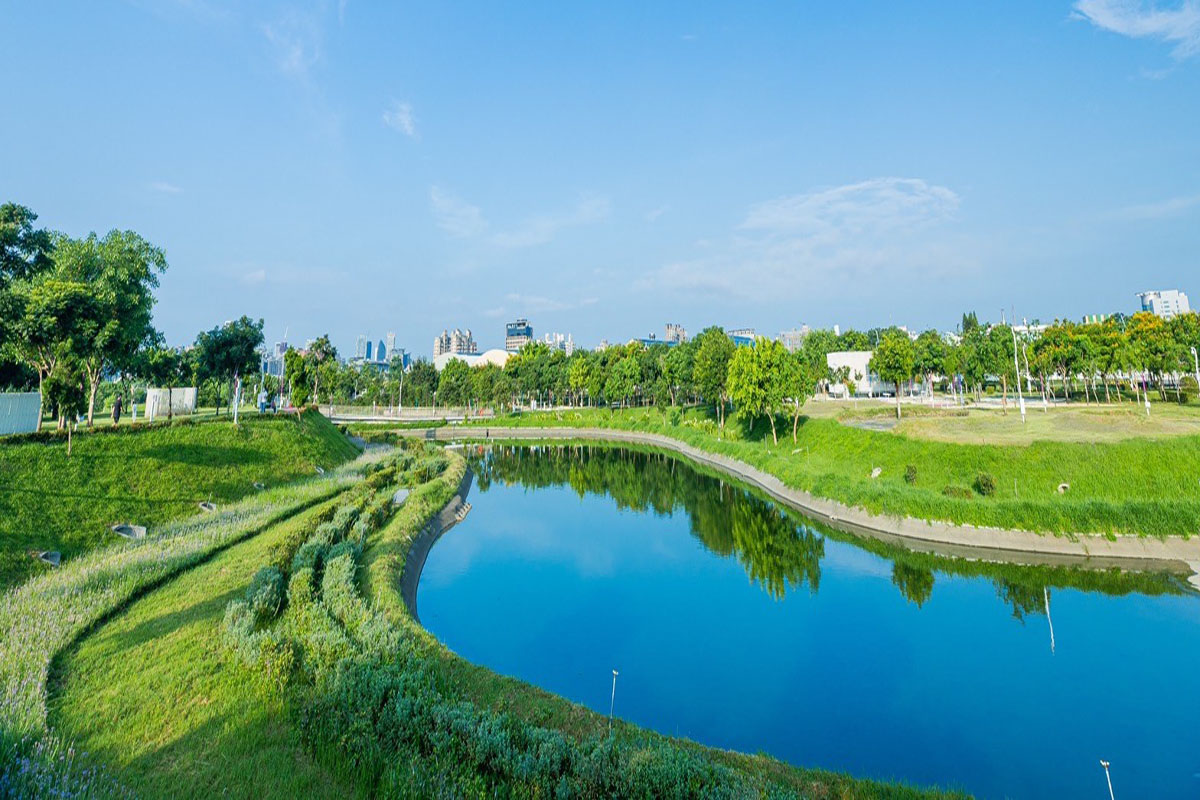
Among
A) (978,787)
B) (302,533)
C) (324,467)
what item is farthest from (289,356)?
(978,787)

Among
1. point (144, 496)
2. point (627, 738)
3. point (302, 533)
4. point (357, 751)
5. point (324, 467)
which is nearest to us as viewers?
point (357, 751)

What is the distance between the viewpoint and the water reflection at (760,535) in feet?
80.2

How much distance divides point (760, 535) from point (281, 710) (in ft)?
95.2

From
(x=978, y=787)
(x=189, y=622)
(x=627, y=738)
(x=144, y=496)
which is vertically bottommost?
(x=978, y=787)

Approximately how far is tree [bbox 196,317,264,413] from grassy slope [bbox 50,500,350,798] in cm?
4960

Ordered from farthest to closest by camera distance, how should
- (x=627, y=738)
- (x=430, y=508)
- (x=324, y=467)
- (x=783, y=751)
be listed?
(x=324, y=467) < (x=430, y=508) < (x=783, y=751) < (x=627, y=738)

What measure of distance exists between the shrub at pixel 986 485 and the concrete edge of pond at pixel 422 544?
3200 centimetres

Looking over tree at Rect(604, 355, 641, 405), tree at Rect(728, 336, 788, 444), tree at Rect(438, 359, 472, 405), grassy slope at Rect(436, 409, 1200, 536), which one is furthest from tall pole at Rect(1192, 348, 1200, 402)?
tree at Rect(438, 359, 472, 405)

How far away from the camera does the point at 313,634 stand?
46.9ft

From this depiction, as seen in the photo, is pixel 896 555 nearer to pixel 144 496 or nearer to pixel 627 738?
pixel 627 738

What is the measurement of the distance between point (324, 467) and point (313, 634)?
3353 centimetres

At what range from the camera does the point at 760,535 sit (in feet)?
115

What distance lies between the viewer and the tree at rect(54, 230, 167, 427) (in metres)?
34.5

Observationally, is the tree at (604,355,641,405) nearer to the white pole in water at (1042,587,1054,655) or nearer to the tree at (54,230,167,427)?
the tree at (54,230,167,427)
